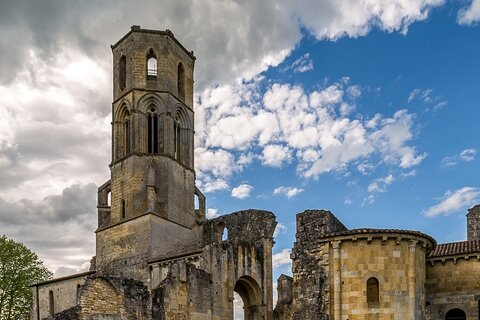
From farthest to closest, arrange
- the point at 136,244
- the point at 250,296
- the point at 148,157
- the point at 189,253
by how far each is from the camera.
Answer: the point at 148,157, the point at 136,244, the point at 250,296, the point at 189,253

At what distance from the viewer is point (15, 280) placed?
38.4 metres

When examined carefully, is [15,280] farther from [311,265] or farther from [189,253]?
[311,265]

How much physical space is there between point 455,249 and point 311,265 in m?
5.84

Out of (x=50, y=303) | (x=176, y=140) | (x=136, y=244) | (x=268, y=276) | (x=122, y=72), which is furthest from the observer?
(x=122, y=72)

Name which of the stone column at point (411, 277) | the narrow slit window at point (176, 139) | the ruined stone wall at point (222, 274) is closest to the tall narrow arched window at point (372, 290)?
the stone column at point (411, 277)

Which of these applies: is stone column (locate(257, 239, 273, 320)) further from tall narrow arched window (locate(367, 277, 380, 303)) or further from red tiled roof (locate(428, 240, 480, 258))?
tall narrow arched window (locate(367, 277, 380, 303))

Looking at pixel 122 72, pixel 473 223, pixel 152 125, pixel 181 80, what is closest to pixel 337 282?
pixel 473 223

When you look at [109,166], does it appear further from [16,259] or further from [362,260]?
[362,260]

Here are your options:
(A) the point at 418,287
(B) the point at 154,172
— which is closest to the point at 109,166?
(B) the point at 154,172

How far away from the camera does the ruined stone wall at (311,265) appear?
18219 millimetres

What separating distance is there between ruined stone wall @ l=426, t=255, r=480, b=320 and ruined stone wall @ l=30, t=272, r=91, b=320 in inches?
749

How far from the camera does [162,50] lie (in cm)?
3562

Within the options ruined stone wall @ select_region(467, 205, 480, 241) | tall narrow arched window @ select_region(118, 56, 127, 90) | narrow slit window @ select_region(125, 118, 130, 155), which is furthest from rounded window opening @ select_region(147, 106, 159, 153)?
ruined stone wall @ select_region(467, 205, 480, 241)

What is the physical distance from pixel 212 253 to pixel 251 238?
492 cm
